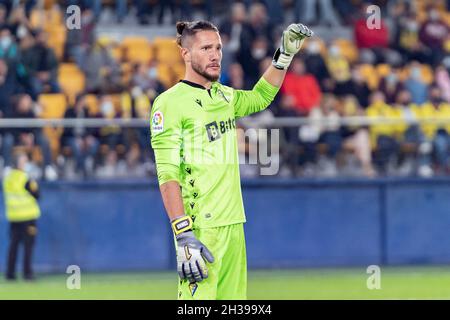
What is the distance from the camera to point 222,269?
7621 mm

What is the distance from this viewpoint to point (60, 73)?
59.1ft

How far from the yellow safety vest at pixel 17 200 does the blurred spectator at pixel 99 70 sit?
6.19 feet

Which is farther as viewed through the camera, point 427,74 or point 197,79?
point 427,74

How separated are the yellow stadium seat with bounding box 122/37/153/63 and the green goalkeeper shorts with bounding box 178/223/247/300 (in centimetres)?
1120

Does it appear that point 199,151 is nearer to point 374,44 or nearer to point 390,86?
point 390,86

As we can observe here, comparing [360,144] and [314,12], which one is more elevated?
[314,12]

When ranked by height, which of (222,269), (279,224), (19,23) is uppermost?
(19,23)

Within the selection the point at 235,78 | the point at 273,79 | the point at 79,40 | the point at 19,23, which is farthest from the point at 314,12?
the point at 273,79

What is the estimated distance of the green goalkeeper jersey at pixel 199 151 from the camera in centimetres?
757

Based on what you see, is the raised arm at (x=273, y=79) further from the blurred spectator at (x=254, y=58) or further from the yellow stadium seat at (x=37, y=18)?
the yellow stadium seat at (x=37, y=18)

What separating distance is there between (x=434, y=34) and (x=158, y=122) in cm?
1317

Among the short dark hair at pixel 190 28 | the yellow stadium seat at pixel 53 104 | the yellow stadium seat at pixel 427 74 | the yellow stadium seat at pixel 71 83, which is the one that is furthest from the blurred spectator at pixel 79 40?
the short dark hair at pixel 190 28

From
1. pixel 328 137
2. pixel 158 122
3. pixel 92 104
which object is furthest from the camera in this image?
pixel 92 104

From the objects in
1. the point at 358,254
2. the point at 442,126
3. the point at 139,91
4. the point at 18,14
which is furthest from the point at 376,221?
the point at 18,14
